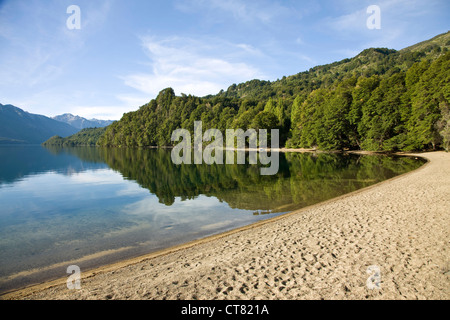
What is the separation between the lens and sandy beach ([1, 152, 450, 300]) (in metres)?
5.46

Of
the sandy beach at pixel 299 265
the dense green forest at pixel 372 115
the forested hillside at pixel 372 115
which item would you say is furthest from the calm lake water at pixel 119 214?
the dense green forest at pixel 372 115

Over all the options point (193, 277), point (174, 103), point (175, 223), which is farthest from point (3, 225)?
point (174, 103)

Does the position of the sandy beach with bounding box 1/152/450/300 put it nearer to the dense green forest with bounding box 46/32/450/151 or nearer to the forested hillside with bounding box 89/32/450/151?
the dense green forest with bounding box 46/32/450/151

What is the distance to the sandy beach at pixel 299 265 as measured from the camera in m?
5.46

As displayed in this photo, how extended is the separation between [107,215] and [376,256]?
13.7 metres

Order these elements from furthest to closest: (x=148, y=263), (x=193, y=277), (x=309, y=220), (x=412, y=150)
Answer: (x=412, y=150), (x=309, y=220), (x=148, y=263), (x=193, y=277)

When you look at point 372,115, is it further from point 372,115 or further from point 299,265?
point 299,265

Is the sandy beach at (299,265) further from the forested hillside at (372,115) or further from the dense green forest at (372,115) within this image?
the forested hillside at (372,115)

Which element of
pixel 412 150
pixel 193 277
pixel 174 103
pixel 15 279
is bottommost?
pixel 15 279

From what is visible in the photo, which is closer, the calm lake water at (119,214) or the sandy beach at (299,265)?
the sandy beach at (299,265)

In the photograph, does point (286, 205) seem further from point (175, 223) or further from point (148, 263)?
point (148, 263)

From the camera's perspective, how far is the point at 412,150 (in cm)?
5072

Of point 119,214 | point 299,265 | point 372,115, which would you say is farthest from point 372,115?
point 299,265

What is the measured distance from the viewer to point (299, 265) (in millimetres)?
6672
